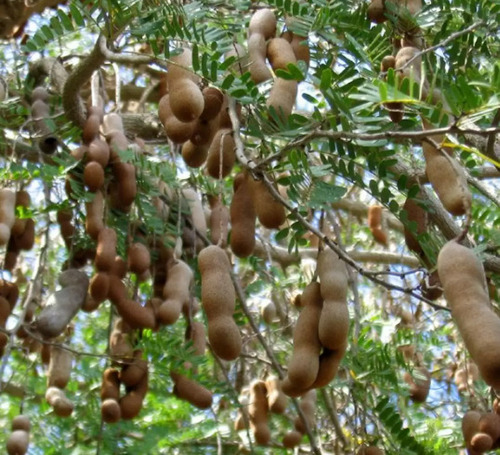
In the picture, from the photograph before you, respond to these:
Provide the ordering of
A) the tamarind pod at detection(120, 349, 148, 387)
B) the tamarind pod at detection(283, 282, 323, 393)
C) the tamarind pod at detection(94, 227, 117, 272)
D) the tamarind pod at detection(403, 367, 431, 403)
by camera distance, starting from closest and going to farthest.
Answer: the tamarind pod at detection(283, 282, 323, 393), the tamarind pod at detection(94, 227, 117, 272), the tamarind pod at detection(120, 349, 148, 387), the tamarind pod at detection(403, 367, 431, 403)

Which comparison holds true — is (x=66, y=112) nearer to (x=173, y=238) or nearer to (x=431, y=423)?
(x=173, y=238)

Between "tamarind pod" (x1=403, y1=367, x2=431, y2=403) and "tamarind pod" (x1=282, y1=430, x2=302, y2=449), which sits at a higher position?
"tamarind pod" (x1=403, y1=367, x2=431, y2=403)

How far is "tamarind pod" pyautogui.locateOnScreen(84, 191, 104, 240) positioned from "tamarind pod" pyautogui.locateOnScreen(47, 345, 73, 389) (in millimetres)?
341

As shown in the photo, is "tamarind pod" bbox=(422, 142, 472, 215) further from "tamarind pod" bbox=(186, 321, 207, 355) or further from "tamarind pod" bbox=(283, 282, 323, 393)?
"tamarind pod" bbox=(186, 321, 207, 355)

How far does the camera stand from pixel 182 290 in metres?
2.24

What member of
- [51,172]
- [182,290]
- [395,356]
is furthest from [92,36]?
[395,356]

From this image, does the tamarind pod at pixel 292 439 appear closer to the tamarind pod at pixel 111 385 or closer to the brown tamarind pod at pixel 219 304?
the tamarind pod at pixel 111 385

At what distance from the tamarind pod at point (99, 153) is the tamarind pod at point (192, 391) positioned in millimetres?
557

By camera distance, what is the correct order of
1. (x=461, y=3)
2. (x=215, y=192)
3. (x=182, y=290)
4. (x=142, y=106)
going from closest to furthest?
(x=461, y=3), (x=182, y=290), (x=215, y=192), (x=142, y=106)

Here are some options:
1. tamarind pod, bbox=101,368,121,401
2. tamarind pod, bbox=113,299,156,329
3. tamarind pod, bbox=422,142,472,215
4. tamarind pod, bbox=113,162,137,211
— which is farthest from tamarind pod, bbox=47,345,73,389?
tamarind pod, bbox=422,142,472,215

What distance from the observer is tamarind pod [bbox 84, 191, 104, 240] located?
7.22 ft

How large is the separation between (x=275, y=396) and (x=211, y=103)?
1.19 m

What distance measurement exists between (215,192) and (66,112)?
578 millimetres

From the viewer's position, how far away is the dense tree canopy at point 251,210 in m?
1.46
